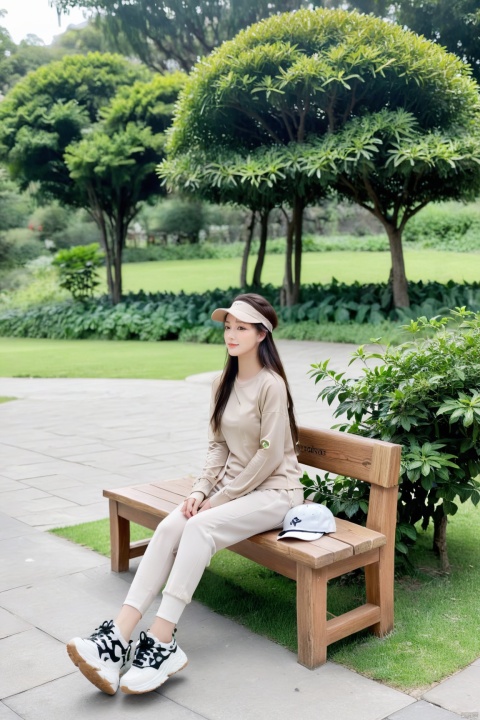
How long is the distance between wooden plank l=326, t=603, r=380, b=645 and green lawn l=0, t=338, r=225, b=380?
28.1ft

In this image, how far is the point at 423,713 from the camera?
256 centimetres

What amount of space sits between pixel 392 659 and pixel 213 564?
4.35 ft

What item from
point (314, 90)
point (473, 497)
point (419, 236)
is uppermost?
point (314, 90)

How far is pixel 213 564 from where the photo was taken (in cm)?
407

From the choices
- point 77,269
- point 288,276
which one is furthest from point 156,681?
point 77,269

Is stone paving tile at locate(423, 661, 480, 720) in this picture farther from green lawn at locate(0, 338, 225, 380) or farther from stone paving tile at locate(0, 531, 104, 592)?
green lawn at locate(0, 338, 225, 380)

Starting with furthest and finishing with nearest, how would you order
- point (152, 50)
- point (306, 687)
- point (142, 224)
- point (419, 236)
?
point (142, 224), point (419, 236), point (152, 50), point (306, 687)

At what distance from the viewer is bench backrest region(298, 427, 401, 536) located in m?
3.19

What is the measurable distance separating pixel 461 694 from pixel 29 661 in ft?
5.36

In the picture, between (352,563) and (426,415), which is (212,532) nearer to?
(352,563)

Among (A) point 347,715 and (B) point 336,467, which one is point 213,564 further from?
(A) point 347,715

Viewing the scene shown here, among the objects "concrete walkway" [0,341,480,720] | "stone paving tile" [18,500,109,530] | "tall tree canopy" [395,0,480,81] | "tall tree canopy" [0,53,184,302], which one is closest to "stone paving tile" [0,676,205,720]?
"concrete walkway" [0,341,480,720]

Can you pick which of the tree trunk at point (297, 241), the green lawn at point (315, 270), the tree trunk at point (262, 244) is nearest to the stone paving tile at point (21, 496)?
the tree trunk at point (297, 241)

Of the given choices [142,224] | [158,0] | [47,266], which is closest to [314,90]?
[158,0]
